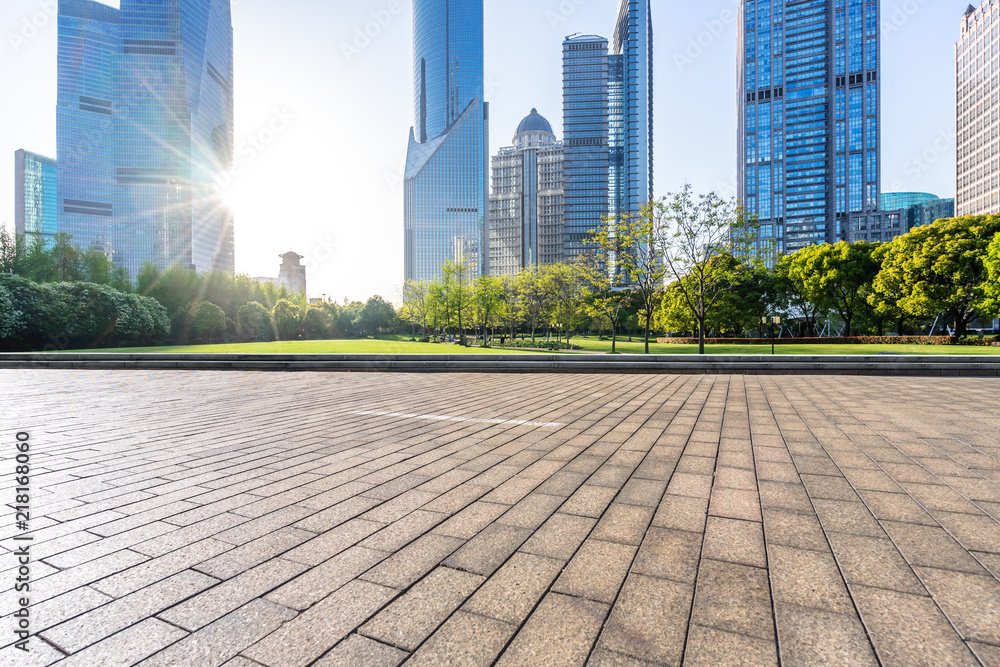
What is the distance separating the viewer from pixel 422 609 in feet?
5.92

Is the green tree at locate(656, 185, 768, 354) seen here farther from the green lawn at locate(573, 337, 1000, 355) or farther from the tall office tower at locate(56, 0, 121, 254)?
the tall office tower at locate(56, 0, 121, 254)

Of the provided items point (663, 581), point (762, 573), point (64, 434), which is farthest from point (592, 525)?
point (64, 434)

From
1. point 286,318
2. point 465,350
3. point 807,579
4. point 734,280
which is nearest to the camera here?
point 807,579

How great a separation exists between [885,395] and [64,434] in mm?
11862

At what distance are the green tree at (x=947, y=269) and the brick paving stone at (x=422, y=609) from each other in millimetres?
38328

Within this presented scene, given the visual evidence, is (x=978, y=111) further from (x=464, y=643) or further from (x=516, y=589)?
(x=464, y=643)

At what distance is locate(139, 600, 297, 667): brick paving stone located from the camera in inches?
59.5

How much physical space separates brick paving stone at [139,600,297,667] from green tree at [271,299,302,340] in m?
59.1

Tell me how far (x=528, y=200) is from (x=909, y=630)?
14866 centimetres

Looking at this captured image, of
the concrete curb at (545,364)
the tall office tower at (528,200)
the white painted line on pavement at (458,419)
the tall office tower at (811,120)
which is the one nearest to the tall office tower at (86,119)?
the tall office tower at (528,200)

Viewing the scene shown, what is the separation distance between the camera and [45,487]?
10.8 ft

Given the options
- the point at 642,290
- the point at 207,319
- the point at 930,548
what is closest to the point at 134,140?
the point at 207,319

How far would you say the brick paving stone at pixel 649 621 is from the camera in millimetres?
1552

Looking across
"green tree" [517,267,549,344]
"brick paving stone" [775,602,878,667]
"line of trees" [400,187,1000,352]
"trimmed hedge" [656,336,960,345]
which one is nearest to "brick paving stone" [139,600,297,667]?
"brick paving stone" [775,602,878,667]
